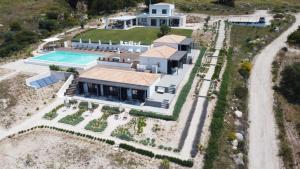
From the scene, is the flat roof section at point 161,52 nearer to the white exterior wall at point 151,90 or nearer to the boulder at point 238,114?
the white exterior wall at point 151,90

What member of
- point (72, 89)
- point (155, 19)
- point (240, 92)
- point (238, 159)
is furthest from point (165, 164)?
point (155, 19)

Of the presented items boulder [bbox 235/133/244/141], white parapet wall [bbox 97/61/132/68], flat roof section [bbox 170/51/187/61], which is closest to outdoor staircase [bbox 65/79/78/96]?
white parapet wall [bbox 97/61/132/68]

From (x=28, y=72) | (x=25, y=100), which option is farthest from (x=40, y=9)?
(x=25, y=100)

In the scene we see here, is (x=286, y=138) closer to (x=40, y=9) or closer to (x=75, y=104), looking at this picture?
(x=75, y=104)

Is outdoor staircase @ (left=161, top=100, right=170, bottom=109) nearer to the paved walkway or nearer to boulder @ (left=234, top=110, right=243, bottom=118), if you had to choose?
the paved walkway

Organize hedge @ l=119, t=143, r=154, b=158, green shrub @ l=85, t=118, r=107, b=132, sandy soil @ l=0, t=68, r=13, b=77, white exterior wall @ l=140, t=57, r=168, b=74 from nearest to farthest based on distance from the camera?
hedge @ l=119, t=143, r=154, b=158 < green shrub @ l=85, t=118, r=107, b=132 < white exterior wall @ l=140, t=57, r=168, b=74 < sandy soil @ l=0, t=68, r=13, b=77

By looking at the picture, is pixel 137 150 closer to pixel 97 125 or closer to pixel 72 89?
pixel 97 125
